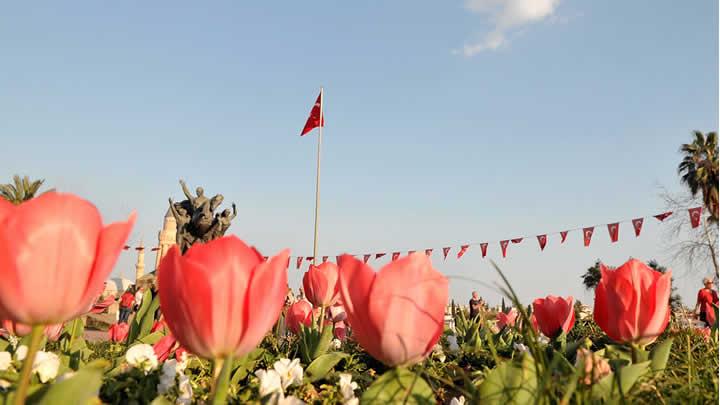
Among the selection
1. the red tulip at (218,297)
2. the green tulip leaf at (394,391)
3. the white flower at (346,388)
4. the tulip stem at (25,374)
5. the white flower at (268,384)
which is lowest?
the white flower at (346,388)

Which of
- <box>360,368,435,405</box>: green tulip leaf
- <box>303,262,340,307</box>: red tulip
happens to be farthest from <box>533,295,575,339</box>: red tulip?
<box>360,368,435,405</box>: green tulip leaf

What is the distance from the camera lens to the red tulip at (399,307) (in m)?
1.17

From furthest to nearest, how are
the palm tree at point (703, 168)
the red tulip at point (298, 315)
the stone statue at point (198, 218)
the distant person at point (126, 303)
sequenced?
the palm tree at point (703, 168), the distant person at point (126, 303), the stone statue at point (198, 218), the red tulip at point (298, 315)

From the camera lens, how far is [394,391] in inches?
47.4

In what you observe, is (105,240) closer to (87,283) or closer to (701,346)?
(87,283)

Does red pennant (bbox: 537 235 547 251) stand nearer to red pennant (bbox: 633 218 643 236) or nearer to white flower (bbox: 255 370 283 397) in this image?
red pennant (bbox: 633 218 643 236)

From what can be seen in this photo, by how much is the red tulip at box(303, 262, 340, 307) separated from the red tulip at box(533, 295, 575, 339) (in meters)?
1.25

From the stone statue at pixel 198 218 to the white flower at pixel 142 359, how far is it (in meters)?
7.56

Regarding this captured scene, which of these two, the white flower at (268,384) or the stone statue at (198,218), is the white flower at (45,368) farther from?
the stone statue at (198,218)

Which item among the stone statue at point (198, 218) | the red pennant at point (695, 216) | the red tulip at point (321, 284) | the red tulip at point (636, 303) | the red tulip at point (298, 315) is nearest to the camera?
the red tulip at point (636, 303)

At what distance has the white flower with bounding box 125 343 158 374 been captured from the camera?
62.3 inches

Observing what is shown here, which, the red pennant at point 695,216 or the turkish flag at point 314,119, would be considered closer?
the red pennant at point 695,216

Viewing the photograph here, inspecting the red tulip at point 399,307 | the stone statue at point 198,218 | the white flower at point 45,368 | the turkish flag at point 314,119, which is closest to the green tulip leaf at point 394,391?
the red tulip at point 399,307

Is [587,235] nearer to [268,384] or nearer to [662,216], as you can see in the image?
[662,216]
